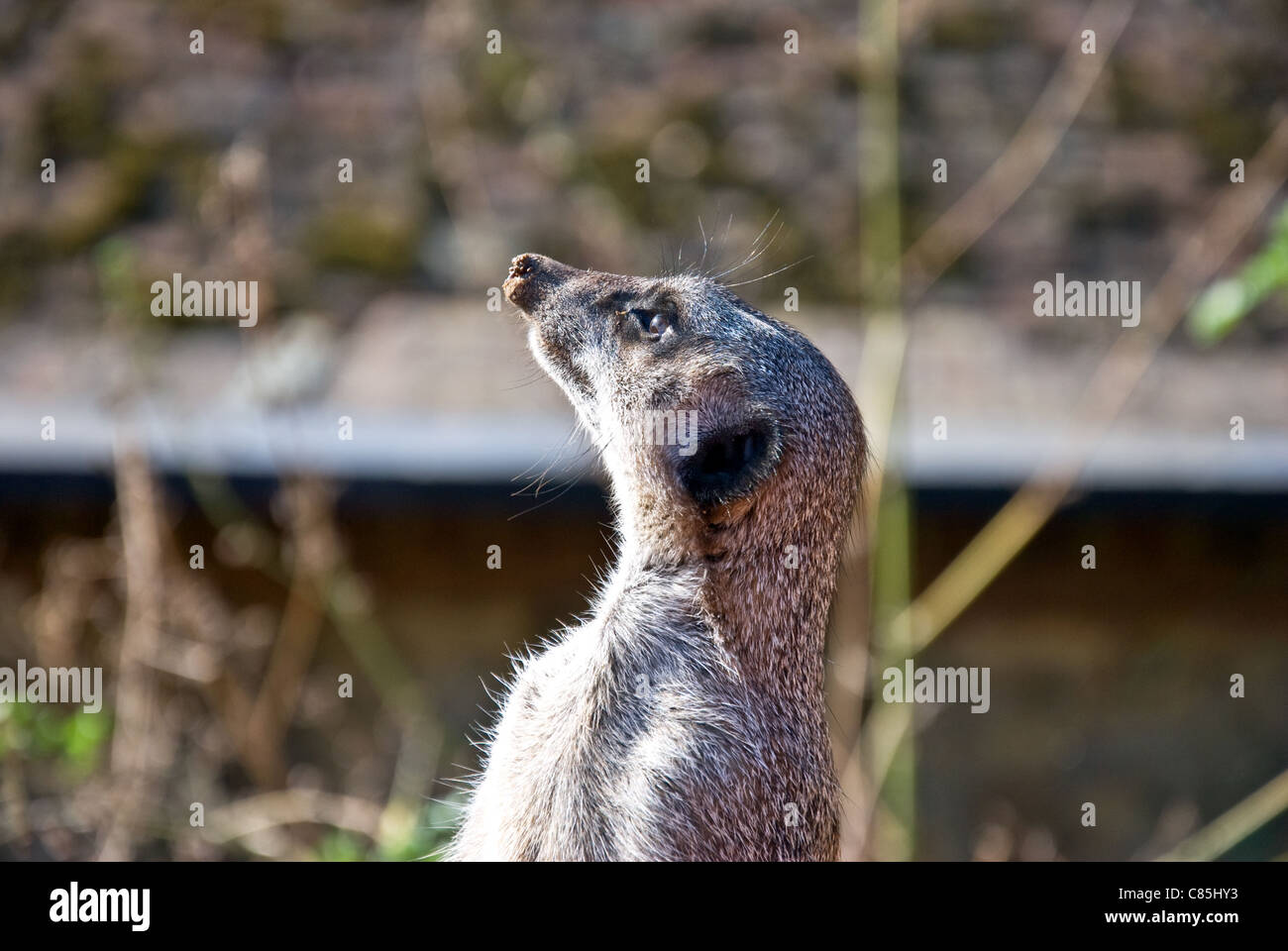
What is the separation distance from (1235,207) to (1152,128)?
718 millimetres

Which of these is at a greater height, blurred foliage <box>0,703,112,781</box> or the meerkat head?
the meerkat head

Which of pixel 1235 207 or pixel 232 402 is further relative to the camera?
pixel 1235 207

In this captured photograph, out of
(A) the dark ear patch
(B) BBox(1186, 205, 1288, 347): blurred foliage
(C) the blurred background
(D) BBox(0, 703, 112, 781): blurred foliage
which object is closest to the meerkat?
(A) the dark ear patch

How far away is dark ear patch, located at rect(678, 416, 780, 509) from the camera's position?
3.52 metres

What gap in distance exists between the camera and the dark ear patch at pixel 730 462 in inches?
138

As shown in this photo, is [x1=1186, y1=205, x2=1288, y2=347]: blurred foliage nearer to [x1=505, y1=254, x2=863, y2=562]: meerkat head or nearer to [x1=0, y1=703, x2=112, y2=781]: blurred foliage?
[x1=505, y1=254, x2=863, y2=562]: meerkat head

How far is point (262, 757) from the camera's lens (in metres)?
6.05

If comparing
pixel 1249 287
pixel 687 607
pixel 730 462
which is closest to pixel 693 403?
pixel 730 462

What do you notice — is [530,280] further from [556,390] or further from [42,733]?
[42,733]

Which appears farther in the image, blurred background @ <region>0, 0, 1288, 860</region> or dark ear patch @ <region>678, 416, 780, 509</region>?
blurred background @ <region>0, 0, 1288, 860</region>

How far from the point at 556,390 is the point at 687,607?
206 centimetres

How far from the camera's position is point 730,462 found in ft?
11.8
